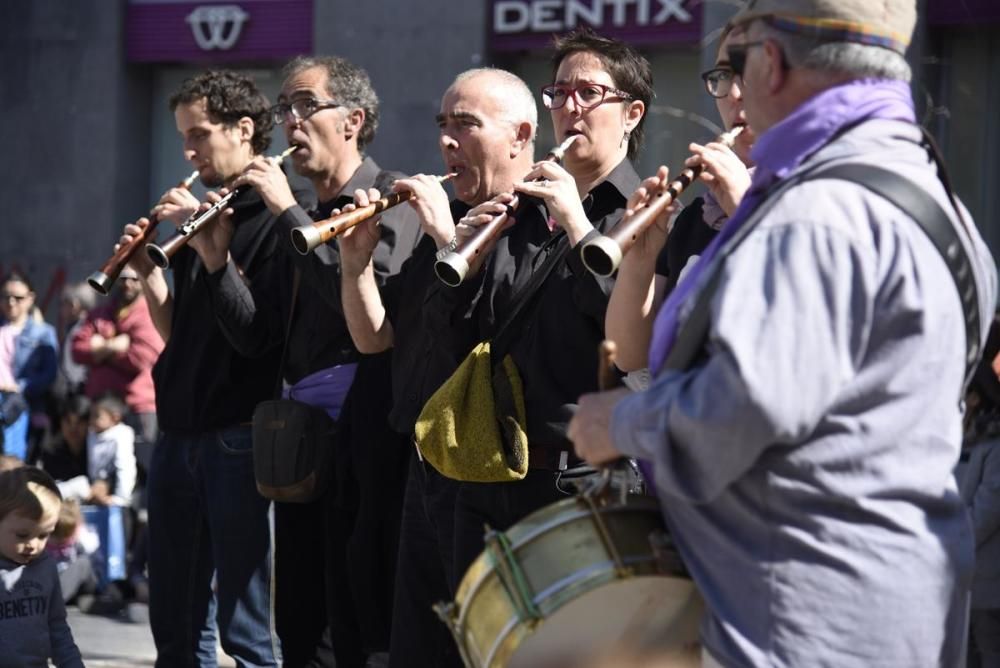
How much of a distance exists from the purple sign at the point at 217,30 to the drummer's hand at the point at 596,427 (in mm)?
10565

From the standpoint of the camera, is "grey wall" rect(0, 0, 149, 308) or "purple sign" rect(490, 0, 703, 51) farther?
"grey wall" rect(0, 0, 149, 308)

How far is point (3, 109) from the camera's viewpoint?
45.8ft

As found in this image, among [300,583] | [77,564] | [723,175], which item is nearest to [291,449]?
[300,583]

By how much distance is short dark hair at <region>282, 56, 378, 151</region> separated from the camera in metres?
5.38

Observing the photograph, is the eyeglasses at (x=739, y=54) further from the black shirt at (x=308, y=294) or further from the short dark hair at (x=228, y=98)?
the short dark hair at (x=228, y=98)

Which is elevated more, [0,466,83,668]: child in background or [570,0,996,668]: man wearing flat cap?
[570,0,996,668]: man wearing flat cap

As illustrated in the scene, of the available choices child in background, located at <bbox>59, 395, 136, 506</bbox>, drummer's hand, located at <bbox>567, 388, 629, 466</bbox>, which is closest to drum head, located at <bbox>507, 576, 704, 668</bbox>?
drummer's hand, located at <bbox>567, 388, 629, 466</bbox>

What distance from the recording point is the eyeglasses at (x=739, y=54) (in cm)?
263

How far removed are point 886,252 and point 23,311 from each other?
8748 mm

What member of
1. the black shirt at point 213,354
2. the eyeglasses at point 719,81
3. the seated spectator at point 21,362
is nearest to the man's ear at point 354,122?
the black shirt at point 213,354

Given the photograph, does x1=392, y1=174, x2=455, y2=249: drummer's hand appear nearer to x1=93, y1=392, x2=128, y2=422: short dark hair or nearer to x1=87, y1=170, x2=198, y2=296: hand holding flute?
x1=87, y1=170, x2=198, y2=296: hand holding flute

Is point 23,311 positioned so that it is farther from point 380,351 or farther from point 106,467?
point 380,351

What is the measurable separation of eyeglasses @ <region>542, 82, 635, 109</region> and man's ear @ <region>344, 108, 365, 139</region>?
3.81ft

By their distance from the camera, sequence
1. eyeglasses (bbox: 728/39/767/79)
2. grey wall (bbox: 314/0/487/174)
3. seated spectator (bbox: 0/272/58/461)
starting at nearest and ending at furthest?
eyeglasses (bbox: 728/39/767/79) < seated spectator (bbox: 0/272/58/461) < grey wall (bbox: 314/0/487/174)
